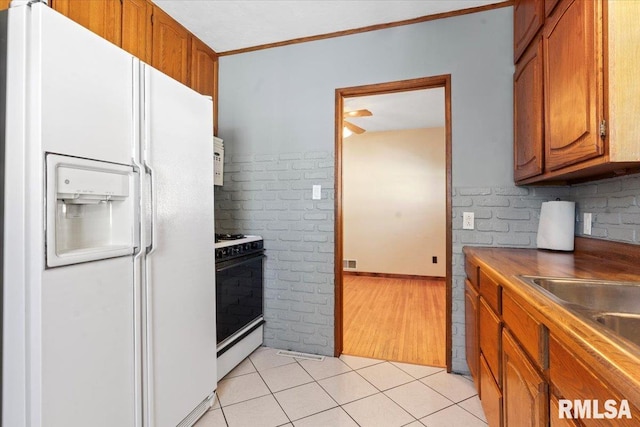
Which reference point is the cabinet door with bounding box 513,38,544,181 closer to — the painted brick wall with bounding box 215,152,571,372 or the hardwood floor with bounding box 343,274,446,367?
the painted brick wall with bounding box 215,152,571,372

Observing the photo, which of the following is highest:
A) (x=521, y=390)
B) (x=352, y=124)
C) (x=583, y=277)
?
(x=352, y=124)

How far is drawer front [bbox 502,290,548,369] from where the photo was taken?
0.86 m

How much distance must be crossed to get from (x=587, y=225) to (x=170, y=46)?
2.91 m

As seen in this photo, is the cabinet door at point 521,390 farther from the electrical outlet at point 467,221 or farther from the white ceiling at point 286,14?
the white ceiling at point 286,14

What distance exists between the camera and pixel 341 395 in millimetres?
1888

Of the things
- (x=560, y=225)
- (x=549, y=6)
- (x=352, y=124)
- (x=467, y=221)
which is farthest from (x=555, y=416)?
(x=352, y=124)

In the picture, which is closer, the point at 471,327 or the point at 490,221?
the point at 471,327

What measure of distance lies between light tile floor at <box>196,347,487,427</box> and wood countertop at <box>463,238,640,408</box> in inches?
33.4

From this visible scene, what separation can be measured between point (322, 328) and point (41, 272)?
1857 mm

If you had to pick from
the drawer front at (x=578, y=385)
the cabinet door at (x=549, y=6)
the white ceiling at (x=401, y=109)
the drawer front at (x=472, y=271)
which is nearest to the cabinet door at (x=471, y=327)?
the drawer front at (x=472, y=271)

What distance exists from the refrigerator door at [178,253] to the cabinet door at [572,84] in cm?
172

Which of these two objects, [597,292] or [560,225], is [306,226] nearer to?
[560,225]

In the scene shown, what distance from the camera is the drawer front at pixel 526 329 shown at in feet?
2.82

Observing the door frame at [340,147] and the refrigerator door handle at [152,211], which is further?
the door frame at [340,147]
